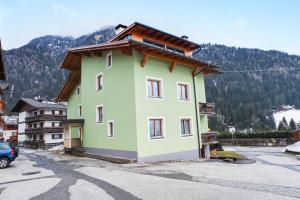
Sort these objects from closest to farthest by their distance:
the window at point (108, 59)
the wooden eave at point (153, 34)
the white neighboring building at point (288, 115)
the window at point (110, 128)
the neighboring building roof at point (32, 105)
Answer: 1. the window at point (110, 128)
2. the wooden eave at point (153, 34)
3. the window at point (108, 59)
4. the neighboring building roof at point (32, 105)
5. the white neighboring building at point (288, 115)

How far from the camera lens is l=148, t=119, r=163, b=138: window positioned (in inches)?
695

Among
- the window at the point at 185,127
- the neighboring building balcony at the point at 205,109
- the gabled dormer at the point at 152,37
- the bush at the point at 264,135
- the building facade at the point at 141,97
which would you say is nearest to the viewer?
the building facade at the point at 141,97

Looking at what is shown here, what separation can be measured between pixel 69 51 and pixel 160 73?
906 centimetres

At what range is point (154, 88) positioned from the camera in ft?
61.4

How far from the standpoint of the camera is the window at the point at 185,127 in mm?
20359

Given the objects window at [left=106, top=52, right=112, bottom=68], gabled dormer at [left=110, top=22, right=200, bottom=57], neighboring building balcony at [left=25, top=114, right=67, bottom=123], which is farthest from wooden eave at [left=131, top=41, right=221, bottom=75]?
neighboring building balcony at [left=25, top=114, right=67, bottom=123]

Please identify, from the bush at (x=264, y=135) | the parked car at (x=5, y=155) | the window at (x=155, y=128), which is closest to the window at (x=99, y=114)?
the window at (x=155, y=128)

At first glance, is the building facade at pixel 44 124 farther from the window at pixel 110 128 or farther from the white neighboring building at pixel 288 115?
the white neighboring building at pixel 288 115

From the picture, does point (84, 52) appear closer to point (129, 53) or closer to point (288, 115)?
point (129, 53)

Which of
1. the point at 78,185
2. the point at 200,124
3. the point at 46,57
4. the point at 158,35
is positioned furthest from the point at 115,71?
the point at 46,57

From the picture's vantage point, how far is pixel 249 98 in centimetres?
15212

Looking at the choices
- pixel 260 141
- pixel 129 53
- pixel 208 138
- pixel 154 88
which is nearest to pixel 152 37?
pixel 129 53

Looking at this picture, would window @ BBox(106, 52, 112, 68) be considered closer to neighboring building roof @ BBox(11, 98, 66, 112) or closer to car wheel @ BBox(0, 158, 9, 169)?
car wheel @ BBox(0, 158, 9, 169)

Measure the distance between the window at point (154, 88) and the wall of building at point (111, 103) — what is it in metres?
1.67
